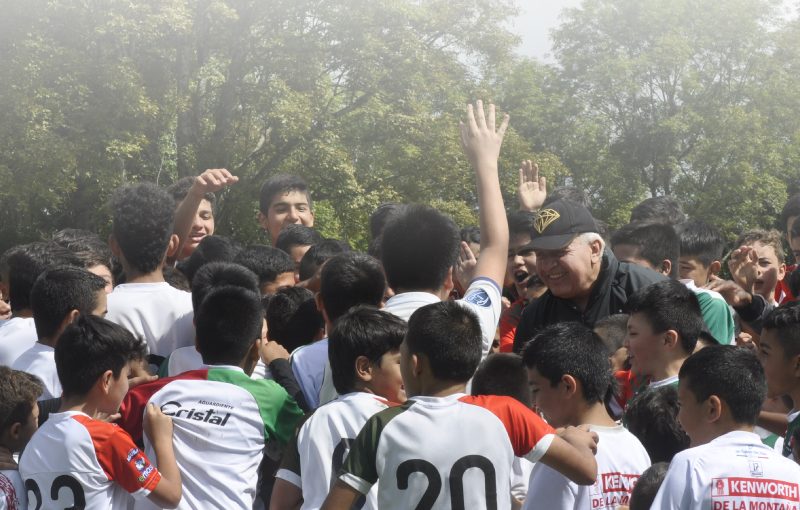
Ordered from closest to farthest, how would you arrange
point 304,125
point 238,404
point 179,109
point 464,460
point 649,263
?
point 464,460 < point 238,404 < point 649,263 < point 179,109 < point 304,125

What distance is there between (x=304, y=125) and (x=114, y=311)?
20486 millimetres

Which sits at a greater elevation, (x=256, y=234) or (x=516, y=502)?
(x=516, y=502)

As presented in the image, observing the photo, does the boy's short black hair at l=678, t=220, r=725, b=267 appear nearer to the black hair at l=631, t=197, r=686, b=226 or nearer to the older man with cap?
the black hair at l=631, t=197, r=686, b=226

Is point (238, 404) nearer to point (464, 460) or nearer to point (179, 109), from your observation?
point (464, 460)

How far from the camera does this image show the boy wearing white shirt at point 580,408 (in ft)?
12.0

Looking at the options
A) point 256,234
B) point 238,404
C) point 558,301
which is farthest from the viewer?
point 256,234

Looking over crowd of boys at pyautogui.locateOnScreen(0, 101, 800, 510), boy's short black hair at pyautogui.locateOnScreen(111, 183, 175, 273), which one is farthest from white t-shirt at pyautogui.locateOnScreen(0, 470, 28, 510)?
boy's short black hair at pyautogui.locateOnScreen(111, 183, 175, 273)

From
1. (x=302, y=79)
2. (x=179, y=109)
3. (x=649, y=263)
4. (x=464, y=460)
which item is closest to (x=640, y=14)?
(x=302, y=79)

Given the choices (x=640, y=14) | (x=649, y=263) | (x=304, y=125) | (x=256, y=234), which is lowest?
(x=256, y=234)

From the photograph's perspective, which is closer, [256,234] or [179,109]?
[179,109]

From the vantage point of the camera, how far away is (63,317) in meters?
4.62

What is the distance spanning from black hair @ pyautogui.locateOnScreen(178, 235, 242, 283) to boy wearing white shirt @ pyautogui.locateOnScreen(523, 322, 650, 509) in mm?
2634

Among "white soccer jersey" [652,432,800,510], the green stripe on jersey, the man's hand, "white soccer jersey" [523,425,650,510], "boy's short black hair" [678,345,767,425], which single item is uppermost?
the man's hand

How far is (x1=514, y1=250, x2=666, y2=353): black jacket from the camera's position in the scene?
520 cm
